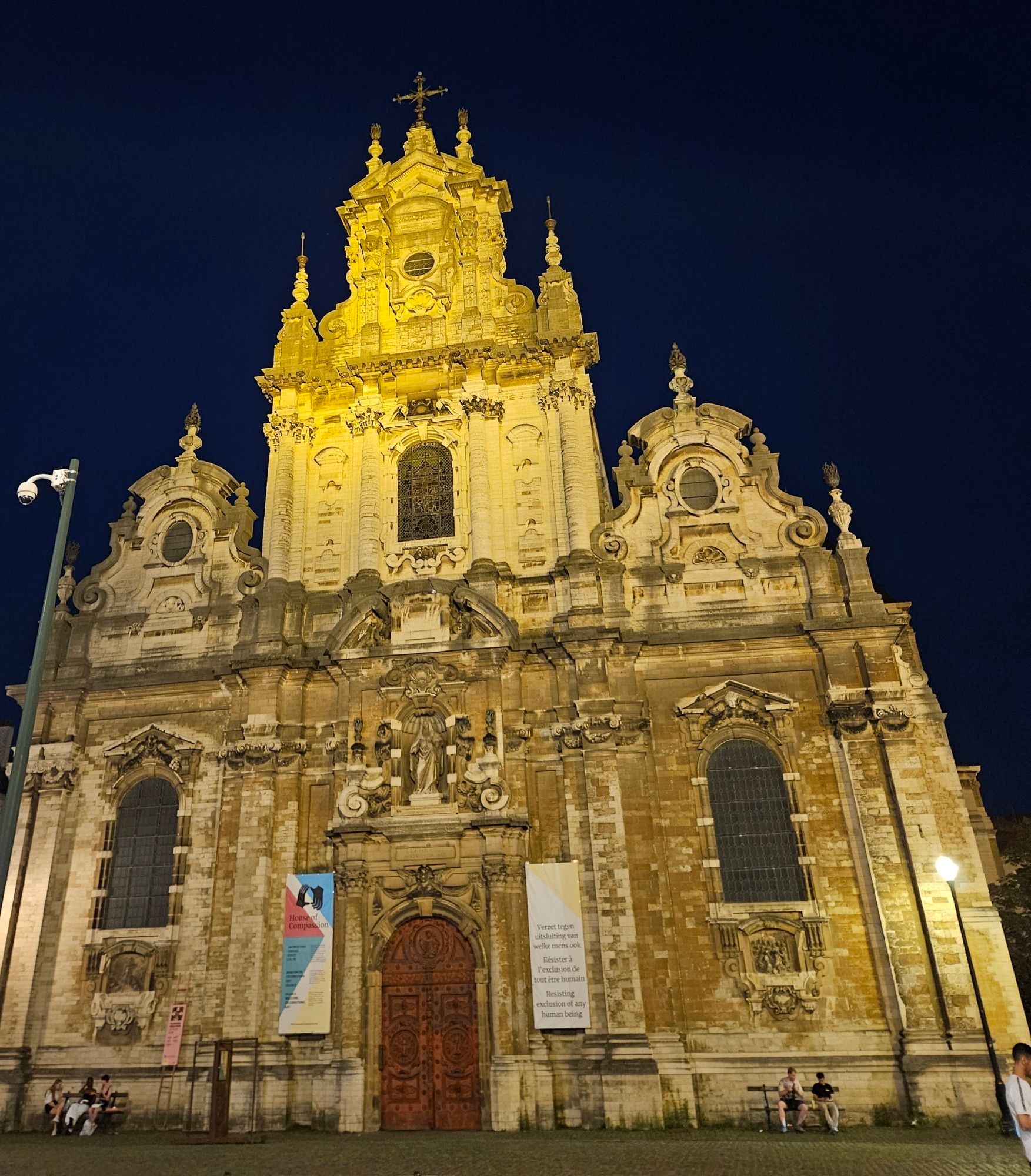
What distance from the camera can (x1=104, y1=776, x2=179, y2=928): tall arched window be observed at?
69.1 ft

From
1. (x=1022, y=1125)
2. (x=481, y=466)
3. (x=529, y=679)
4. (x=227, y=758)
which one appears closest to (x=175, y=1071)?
(x=227, y=758)

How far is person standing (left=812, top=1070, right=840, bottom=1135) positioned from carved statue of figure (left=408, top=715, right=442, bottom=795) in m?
9.51

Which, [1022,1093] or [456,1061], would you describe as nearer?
[1022,1093]

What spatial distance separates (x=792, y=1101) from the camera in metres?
16.8

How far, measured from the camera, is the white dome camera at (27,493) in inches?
571

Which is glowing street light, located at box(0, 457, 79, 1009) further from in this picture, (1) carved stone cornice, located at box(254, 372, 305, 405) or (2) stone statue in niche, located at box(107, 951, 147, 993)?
(1) carved stone cornice, located at box(254, 372, 305, 405)

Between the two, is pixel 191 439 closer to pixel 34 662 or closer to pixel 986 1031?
pixel 34 662

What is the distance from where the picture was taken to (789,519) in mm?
22750

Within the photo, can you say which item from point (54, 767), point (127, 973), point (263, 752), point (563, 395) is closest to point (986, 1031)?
point (263, 752)

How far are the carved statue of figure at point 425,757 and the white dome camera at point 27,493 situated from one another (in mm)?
9839

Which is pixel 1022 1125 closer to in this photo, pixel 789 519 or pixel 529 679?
pixel 529 679

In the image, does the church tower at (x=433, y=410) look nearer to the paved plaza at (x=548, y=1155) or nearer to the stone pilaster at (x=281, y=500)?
the stone pilaster at (x=281, y=500)

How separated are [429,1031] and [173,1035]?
17.9 feet

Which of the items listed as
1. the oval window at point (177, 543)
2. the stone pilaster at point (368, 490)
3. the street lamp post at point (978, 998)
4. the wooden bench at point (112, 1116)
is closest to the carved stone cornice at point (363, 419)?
the stone pilaster at point (368, 490)
